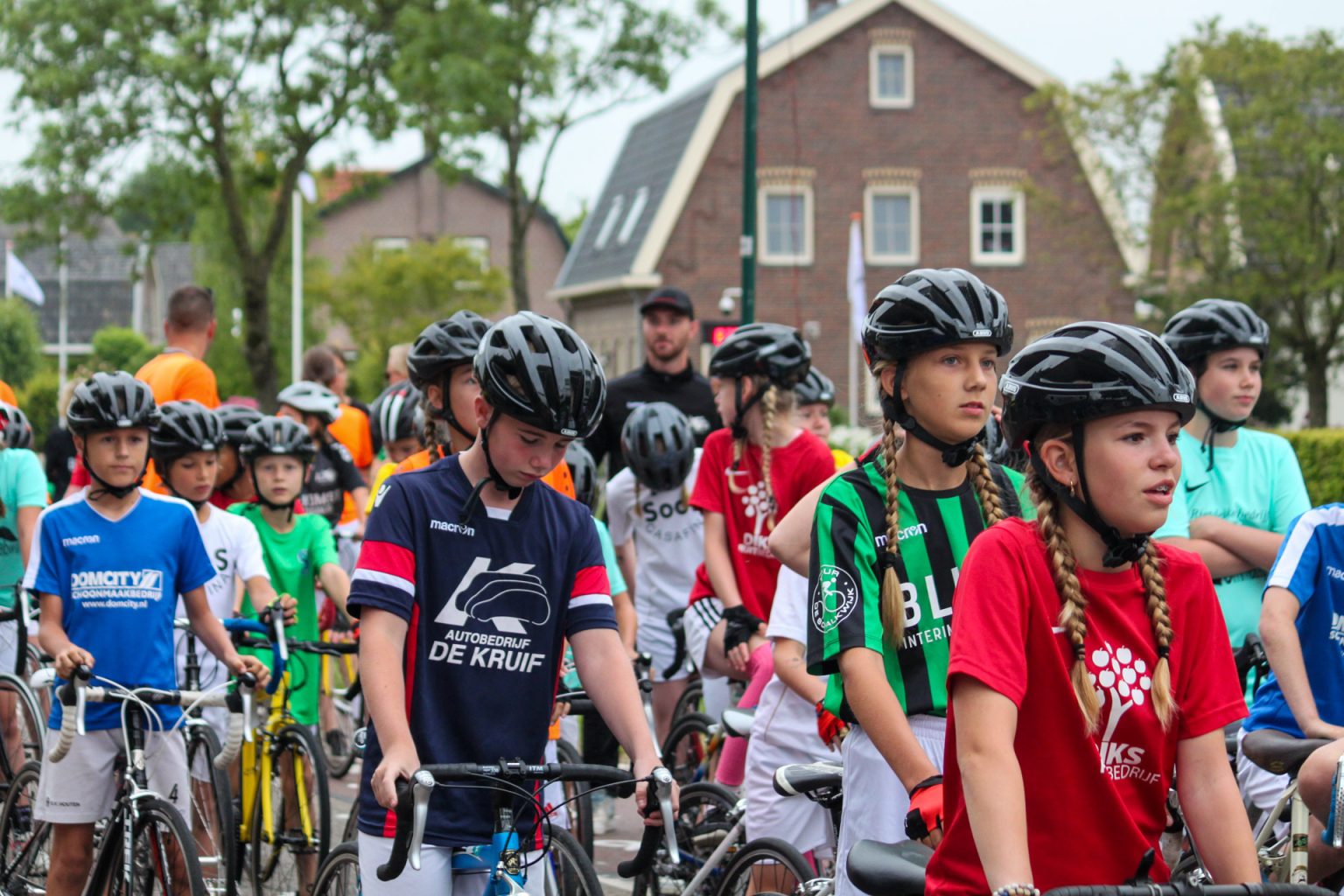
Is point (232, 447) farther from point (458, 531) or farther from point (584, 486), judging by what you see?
point (458, 531)

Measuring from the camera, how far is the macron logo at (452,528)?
436 centimetres

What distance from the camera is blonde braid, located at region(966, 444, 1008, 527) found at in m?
4.34

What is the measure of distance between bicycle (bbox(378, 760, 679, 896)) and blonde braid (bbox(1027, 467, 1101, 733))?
1.09 meters

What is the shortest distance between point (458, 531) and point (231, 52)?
2807 centimetres

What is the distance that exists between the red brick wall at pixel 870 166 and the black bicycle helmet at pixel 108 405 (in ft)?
127

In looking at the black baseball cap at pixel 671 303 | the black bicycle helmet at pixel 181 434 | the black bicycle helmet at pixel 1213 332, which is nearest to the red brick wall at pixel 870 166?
the black baseball cap at pixel 671 303

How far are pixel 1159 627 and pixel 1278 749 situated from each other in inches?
82.6

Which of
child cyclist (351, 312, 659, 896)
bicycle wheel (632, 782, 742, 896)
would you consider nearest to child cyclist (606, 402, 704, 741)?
bicycle wheel (632, 782, 742, 896)

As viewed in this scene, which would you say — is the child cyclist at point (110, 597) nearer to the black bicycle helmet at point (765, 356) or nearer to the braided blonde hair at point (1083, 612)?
the black bicycle helmet at point (765, 356)

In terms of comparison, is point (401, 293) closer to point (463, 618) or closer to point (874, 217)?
point (874, 217)

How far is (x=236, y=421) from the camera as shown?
980cm

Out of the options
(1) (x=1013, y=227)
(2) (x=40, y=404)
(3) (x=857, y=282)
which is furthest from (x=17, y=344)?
(3) (x=857, y=282)

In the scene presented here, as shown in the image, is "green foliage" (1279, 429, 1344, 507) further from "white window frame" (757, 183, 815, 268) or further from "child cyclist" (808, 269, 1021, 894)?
"white window frame" (757, 183, 815, 268)

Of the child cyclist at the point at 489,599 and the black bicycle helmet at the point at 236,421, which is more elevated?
the black bicycle helmet at the point at 236,421
